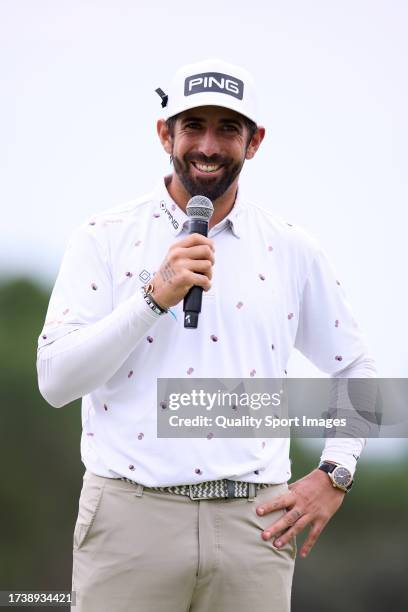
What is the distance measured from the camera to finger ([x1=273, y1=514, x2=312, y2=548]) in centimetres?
331

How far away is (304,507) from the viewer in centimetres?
338

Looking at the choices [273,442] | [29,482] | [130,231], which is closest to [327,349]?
[273,442]

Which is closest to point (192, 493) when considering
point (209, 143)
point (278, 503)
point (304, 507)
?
point (278, 503)

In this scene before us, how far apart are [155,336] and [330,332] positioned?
0.68 meters

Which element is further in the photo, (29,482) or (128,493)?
(29,482)

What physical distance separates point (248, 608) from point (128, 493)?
19.3 inches

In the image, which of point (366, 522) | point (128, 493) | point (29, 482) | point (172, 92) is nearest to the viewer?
point (128, 493)

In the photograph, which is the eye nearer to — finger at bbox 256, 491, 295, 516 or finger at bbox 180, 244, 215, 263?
finger at bbox 180, 244, 215, 263

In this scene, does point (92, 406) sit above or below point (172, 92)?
below

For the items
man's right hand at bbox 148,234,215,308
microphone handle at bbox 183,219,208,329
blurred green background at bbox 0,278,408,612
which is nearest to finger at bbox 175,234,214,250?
man's right hand at bbox 148,234,215,308

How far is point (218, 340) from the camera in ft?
10.7

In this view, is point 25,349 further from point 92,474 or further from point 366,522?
point 92,474

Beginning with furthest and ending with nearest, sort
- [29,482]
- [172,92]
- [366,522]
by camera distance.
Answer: [366,522] → [29,482] → [172,92]

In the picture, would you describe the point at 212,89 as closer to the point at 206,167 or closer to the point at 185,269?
the point at 206,167
